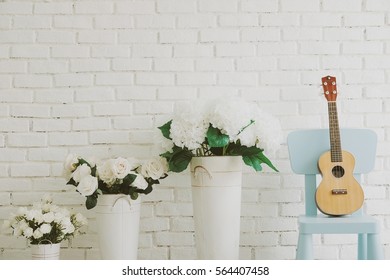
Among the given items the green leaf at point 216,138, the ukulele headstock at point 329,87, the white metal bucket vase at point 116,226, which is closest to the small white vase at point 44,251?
the white metal bucket vase at point 116,226

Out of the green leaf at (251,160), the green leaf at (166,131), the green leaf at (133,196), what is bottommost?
the green leaf at (133,196)

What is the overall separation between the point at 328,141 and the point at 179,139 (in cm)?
68

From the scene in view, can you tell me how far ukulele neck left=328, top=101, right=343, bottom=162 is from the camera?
1.92 m

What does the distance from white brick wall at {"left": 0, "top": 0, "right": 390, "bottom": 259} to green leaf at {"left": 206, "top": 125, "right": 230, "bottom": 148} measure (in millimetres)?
498

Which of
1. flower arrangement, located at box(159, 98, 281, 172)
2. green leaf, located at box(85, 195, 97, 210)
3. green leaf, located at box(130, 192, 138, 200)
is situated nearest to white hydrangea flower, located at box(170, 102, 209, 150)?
flower arrangement, located at box(159, 98, 281, 172)

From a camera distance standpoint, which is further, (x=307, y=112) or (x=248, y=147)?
(x=307, y=112)

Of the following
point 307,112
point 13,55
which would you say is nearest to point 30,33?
point 13,55

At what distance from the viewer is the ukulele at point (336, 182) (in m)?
1.85

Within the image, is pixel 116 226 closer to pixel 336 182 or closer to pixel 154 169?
pixel 154 169

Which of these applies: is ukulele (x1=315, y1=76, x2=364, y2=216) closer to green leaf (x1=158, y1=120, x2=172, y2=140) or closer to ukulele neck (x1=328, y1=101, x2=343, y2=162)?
ukulele neck (x1=328, y1=101, x2=343, y2=162)

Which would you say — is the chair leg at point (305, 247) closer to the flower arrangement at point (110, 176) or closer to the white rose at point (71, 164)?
the flower arrangement at point (110, 176)

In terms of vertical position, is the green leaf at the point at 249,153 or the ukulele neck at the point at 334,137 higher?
the ukulele neck at the point at 334,137
